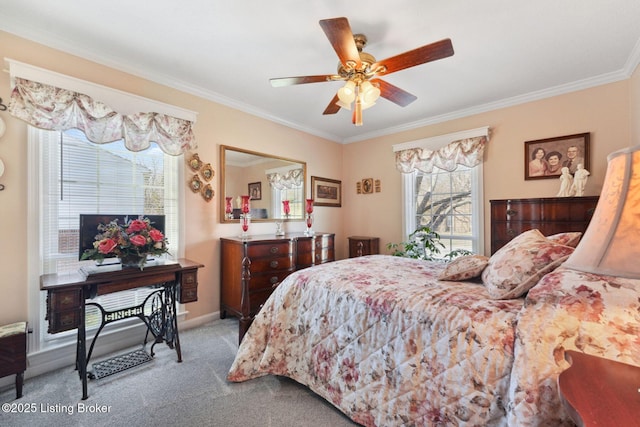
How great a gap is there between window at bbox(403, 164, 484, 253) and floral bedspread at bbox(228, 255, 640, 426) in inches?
75.3

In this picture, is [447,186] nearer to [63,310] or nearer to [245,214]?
[245,214]

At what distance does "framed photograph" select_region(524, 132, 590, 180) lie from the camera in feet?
8.95

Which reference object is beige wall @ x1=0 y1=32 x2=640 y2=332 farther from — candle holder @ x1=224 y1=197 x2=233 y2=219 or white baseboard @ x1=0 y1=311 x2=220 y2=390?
white baseboard @ x1=0 y1=311 x2=220 y2=390

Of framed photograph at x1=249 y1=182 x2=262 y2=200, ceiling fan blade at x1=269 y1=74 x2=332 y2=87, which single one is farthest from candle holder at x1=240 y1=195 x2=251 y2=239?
ceiling fan blade at x1=269 y1=74 x2=332 y2=87

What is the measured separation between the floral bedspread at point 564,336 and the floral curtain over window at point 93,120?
9.82 ft

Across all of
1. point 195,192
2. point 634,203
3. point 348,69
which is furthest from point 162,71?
point 634,203

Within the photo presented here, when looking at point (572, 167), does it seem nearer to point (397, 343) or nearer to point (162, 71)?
point (397, 343)

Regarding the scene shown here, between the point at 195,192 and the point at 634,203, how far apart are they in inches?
122

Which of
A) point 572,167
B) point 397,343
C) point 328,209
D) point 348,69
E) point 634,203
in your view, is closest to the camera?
point 634,203

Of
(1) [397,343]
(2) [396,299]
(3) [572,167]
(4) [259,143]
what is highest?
(4) [259,143]

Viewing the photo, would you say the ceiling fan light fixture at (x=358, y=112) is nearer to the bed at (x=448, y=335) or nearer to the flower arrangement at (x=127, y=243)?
the bed at (x=448, y=335)

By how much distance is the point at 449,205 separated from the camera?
3695mm

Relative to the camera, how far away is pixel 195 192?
2.88m

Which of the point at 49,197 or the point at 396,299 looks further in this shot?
the point at 49,197
